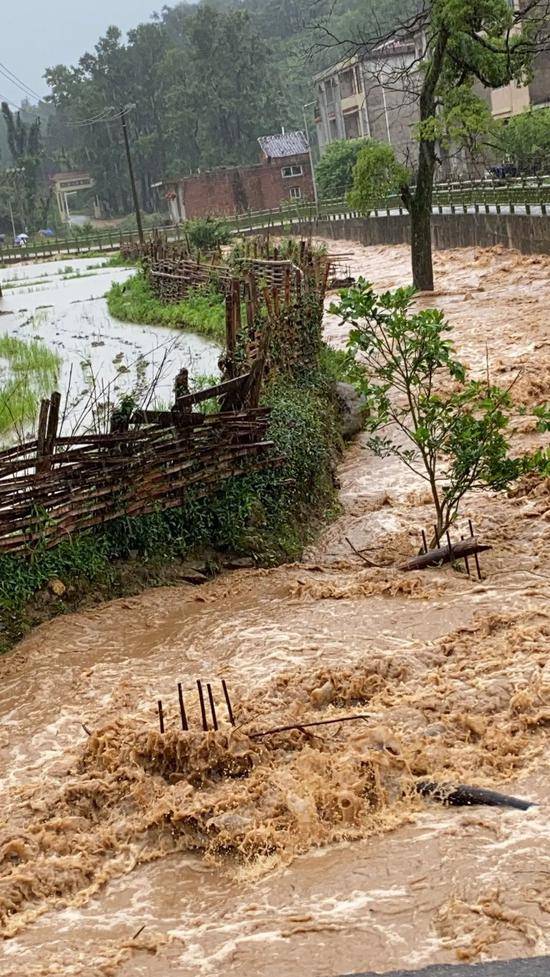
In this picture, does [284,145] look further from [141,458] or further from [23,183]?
[141,458]

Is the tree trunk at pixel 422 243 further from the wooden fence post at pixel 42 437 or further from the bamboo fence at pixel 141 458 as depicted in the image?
the wooden fence post at pixel 42 437

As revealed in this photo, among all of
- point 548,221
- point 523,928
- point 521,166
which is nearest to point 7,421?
point 523,928

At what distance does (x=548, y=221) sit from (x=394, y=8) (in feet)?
163

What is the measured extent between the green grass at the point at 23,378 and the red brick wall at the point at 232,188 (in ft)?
143

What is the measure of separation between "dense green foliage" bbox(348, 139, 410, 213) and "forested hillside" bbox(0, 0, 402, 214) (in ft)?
148

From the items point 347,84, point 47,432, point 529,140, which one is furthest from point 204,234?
point 47,432

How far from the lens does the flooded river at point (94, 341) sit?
14.3 metres

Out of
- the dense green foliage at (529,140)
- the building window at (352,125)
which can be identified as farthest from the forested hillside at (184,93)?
the dense green foliage at (529,140)

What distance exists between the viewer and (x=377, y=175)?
2273cm

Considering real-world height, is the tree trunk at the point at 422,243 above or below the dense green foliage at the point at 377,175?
below

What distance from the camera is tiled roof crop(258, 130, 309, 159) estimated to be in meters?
63.2

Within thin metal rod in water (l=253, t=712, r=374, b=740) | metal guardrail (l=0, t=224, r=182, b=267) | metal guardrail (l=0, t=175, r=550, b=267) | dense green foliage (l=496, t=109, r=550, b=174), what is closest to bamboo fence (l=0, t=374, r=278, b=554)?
thin metal rod in water (l=253, t=712, r=374, b=740)

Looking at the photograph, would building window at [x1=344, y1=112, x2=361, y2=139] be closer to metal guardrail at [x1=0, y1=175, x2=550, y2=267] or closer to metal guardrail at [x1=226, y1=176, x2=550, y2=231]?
metal guardrail at [x1=0, y1=175, x2=550, y2=267]

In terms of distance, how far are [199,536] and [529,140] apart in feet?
95.8
